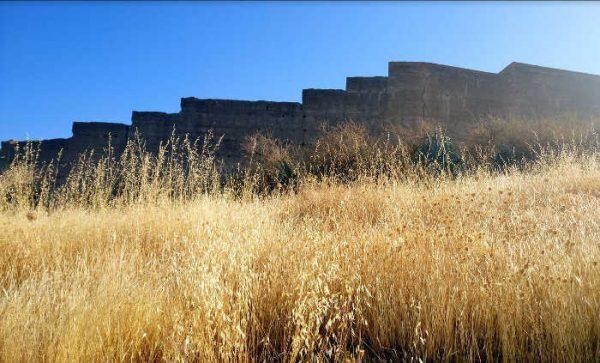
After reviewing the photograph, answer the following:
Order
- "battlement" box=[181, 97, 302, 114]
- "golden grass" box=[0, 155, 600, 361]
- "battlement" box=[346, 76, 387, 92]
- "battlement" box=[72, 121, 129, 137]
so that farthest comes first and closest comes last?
"battlement" box=[346, 76, 387, 92], "battlement" box=[181, 97, 302, 114], "battlement" box=[72, 121, 129, 137], "golden grass" box=[0, 155, 600, 361]

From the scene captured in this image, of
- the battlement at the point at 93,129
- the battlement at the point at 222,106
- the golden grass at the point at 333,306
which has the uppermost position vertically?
the battlement at the point at 222,106

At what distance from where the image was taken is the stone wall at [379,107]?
1159 cm

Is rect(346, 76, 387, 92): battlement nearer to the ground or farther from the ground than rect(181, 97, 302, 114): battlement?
farther from the ground

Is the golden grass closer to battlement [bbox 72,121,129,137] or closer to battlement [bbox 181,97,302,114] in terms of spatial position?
battlement [bbox 181,97,302,114]

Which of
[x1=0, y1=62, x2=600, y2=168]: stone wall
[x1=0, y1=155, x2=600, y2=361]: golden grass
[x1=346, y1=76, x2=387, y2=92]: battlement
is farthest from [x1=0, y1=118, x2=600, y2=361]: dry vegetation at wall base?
[x1=346, y1=76, x2=387, y2=92]: battlement

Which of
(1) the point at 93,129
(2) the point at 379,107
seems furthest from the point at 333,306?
(1) the point at 93,129

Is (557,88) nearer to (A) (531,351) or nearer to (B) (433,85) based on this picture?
(B) (433,85)

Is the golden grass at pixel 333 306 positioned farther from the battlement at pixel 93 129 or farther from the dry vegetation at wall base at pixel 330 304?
the battlement at pixel 93 129

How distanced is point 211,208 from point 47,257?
180cm

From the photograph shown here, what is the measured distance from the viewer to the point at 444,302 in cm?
204

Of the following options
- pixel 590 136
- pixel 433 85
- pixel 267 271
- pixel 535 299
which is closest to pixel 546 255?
pixel 535 299

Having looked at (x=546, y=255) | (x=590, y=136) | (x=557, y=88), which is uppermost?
(x=557, y=88)

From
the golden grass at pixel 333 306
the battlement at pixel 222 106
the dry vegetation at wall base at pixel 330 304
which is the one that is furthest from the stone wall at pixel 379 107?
the golden grass at pixel 333 306

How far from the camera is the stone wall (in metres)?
11.6
